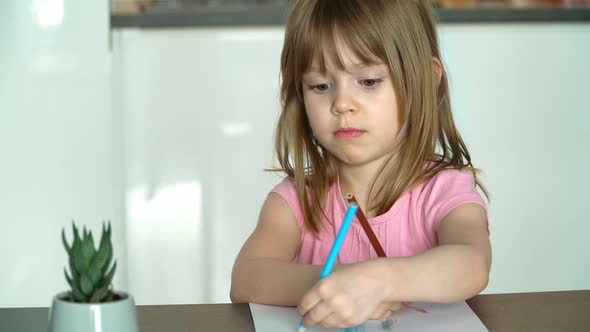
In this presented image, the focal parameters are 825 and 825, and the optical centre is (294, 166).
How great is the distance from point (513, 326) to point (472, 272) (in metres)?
0.10

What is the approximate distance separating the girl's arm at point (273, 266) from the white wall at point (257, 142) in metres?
0.87

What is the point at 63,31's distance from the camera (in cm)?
192

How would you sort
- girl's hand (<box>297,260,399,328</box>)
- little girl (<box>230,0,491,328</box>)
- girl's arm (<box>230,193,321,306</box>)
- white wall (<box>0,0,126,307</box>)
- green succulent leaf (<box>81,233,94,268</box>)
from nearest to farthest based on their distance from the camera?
green succulent leaf (<box>81,233,94,268</box>) < girl's hand (<box>297,260,399,328</box>) < girl's arm (<box>230,193,321,306</box>) < little girl (<box>230,0,491,328</box>) < white wall (<box>0,0,126,307</box>)

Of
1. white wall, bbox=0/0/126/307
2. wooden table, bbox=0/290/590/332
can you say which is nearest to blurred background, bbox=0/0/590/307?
white wall, bbox=0/0/126/307

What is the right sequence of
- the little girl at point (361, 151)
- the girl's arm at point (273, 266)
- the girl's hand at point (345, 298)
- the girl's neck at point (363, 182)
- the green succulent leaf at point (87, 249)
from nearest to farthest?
the green succulent leaf at point (87, 249) < the girl's hand at point (345, 298) < the girl's arm at point (273, 266) < the little girl at point (361, 151) < the girl's neck at point (363, 182)

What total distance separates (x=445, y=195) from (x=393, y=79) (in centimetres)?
17

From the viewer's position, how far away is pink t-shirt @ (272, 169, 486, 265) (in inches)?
44.2

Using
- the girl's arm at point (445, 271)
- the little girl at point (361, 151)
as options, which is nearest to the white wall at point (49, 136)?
the little girl at point (361, 151)

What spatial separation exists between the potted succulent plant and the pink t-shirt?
54 cm

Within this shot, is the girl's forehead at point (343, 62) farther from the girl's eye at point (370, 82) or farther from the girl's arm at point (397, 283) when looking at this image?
the girl's arm at point (397, 283)

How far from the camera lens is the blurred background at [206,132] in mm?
1902

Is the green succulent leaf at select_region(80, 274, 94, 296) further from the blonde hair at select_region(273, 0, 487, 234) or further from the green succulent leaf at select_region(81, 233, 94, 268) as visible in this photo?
the blonde hair at select_region(273, 0, 487, 234)

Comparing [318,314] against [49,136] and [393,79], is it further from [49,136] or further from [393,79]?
[49,136]

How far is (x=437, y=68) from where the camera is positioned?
123 cm
